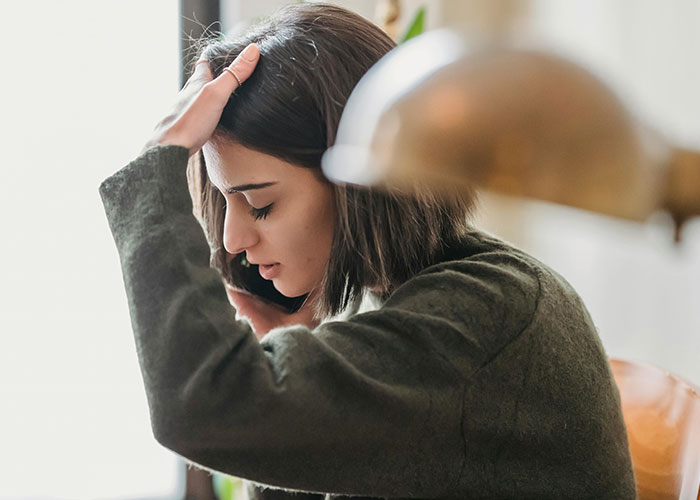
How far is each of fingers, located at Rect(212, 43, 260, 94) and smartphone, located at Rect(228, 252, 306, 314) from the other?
44 centimetres

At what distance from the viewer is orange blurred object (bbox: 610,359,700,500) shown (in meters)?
0.96

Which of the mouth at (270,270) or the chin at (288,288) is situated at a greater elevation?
the mouth at (270,270)

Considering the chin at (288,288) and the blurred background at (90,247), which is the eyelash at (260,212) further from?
the blurred background at (90,247)

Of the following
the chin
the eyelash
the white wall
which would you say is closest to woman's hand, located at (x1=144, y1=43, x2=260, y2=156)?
the eyelash

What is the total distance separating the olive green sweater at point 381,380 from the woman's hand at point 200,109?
0.14 ft

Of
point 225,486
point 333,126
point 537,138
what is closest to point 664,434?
point 333,126

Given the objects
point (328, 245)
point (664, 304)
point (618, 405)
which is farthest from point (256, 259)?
point (664, 304)

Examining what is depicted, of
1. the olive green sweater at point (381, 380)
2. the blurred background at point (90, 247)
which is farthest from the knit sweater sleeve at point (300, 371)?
the blurred background at point (90, 247)

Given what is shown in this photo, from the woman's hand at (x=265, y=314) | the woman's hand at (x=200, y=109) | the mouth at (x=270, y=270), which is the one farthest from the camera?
the woman's hand at (x=265, y=314)

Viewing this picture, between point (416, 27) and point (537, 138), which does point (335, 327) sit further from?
point (416, 27)

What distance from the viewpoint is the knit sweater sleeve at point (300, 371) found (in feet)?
2.49

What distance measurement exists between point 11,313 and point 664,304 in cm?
135

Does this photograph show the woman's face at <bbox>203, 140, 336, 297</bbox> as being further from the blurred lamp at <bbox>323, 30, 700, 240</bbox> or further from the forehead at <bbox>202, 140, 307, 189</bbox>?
the blurred lamp at <bbox>323, 30, 700, 240</bbox>

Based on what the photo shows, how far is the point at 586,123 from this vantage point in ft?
0.93
